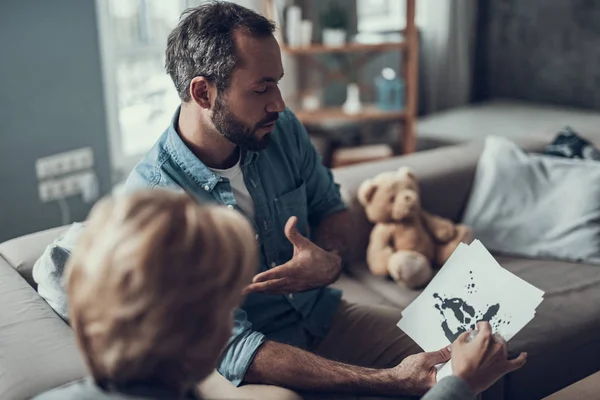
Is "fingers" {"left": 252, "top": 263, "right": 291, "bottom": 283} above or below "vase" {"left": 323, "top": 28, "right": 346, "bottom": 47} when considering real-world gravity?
below

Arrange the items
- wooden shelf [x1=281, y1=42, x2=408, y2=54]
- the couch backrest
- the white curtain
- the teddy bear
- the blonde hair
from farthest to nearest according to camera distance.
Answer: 1. the white curtain
2. wooden shelf [x1=281, y1=42, x2=408, y2=54]
3. the couch backrest
4. the teddy bear
5. the blonde hair

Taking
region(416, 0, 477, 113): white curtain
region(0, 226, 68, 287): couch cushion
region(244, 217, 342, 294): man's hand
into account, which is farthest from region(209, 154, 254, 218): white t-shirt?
region(416, 0, 477, 113): white curtain

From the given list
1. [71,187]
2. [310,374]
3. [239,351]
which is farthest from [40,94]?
[310,374]

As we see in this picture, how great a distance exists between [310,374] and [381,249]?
0.73 m

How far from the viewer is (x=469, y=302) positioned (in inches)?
63.9

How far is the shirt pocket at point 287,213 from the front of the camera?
5.89 ft

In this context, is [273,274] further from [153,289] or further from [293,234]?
[153,289]

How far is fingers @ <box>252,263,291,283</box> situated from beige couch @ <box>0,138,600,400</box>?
36 cm

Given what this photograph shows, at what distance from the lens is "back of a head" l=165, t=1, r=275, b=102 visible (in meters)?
1.64

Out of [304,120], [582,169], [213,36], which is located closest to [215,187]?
[213,36]

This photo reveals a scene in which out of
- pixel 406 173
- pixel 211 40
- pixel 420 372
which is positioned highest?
pixel 211 40

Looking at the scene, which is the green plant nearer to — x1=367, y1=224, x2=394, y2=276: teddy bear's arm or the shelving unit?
the shelving unit

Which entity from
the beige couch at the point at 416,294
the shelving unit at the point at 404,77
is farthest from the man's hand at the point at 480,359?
the shelving unit at the point at 404,77

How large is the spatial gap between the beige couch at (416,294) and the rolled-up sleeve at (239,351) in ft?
0.98
